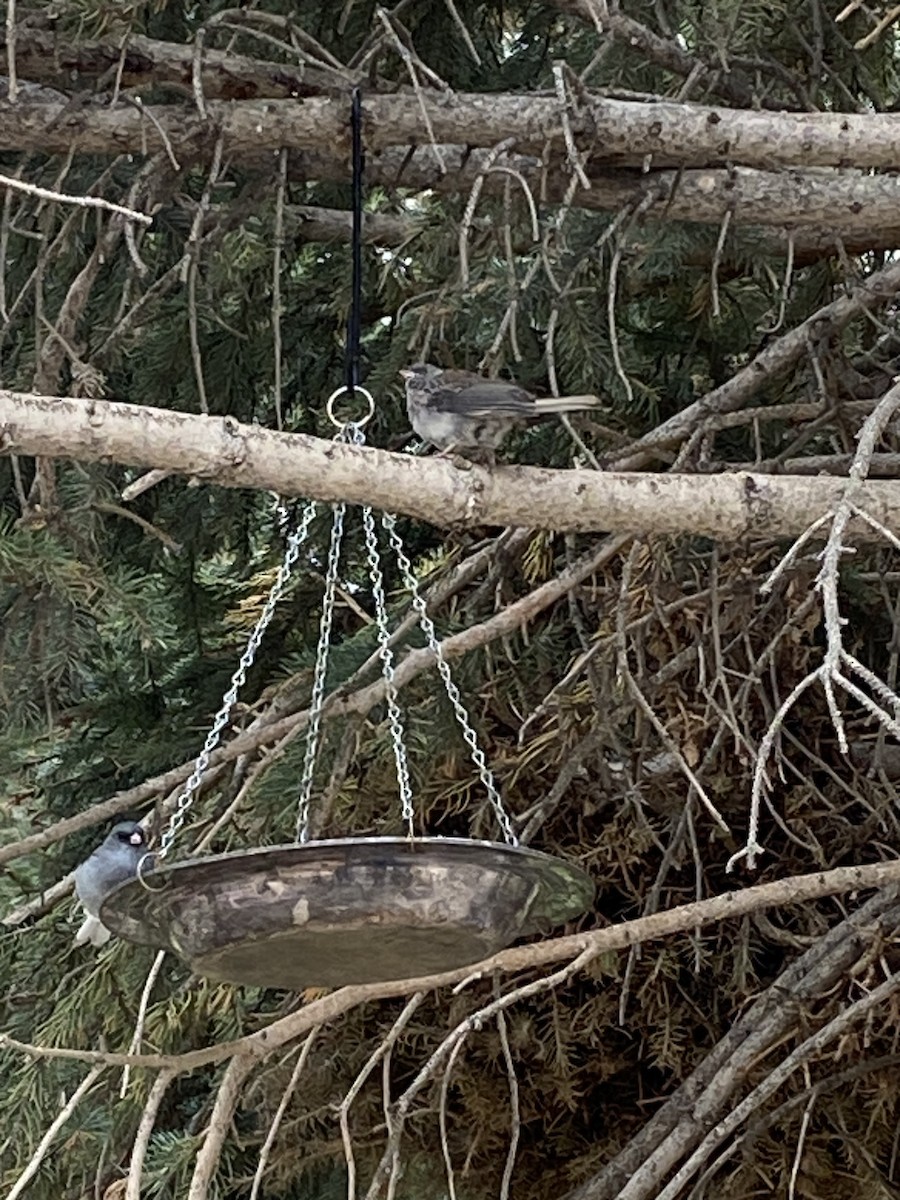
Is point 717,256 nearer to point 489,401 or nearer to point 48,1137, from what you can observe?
point 489,401

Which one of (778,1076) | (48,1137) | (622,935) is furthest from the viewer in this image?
(778,1076)

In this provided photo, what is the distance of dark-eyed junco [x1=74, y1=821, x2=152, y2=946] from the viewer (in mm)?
2725

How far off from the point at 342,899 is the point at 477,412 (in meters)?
0.65

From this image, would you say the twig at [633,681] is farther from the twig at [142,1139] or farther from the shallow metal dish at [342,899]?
the twig at [142,1139]

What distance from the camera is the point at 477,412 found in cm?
226

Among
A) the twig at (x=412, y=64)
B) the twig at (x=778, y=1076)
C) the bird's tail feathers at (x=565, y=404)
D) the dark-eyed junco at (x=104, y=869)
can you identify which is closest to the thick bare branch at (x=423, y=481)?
the bird's tail feathers at (x=565, y=404)

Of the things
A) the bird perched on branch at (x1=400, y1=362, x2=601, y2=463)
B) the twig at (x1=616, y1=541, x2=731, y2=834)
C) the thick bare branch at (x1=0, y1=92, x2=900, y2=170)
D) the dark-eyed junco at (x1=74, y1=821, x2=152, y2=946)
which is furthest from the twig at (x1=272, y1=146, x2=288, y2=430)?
the dark-eyed junco at (x1=74, y1=821, x2=152, y2=946)

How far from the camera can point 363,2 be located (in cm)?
282

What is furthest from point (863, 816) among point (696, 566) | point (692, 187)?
point (692, 187)

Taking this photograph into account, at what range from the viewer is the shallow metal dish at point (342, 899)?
72.1 inches

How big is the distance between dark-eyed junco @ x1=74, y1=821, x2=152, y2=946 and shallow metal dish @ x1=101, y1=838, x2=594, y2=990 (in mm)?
765

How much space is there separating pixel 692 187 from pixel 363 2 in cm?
62

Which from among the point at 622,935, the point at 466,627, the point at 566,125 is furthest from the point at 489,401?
the point at 622,935

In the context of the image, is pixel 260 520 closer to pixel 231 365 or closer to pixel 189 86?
pixel 231 365
